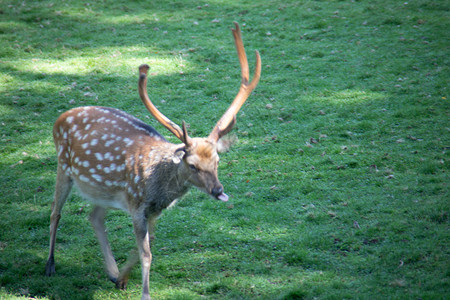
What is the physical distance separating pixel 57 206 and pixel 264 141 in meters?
3.53

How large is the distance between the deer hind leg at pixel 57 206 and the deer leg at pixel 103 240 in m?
0.38

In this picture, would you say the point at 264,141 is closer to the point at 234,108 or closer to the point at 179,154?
the point at 234,108

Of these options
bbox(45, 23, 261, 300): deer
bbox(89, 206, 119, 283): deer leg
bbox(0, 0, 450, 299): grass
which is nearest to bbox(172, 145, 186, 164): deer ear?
bbox(45, 23, 261, 300): deer

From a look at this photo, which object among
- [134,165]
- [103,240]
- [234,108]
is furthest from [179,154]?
[103,240]

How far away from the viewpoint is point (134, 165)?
4.87m

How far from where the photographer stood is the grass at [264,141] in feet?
16.1

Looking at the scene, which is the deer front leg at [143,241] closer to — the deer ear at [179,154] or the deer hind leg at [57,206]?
the deer ear at [179,154]

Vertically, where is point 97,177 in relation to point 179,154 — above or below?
below

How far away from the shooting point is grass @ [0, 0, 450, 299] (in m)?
4.91

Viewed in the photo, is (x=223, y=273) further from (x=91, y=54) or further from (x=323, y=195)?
(x=91, y=54)

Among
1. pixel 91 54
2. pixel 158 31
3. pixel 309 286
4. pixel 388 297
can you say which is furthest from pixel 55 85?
pixel 388 297

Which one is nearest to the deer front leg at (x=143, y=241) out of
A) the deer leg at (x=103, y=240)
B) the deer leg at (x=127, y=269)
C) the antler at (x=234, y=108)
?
the deer leg at (x=127, y=269)

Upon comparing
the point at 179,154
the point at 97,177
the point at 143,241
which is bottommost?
the point at 143,241

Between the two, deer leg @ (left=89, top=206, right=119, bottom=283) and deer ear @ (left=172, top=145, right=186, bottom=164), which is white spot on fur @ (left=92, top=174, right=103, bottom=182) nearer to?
deer leg @ (left=89, top=206, right=119, bottom=283)
